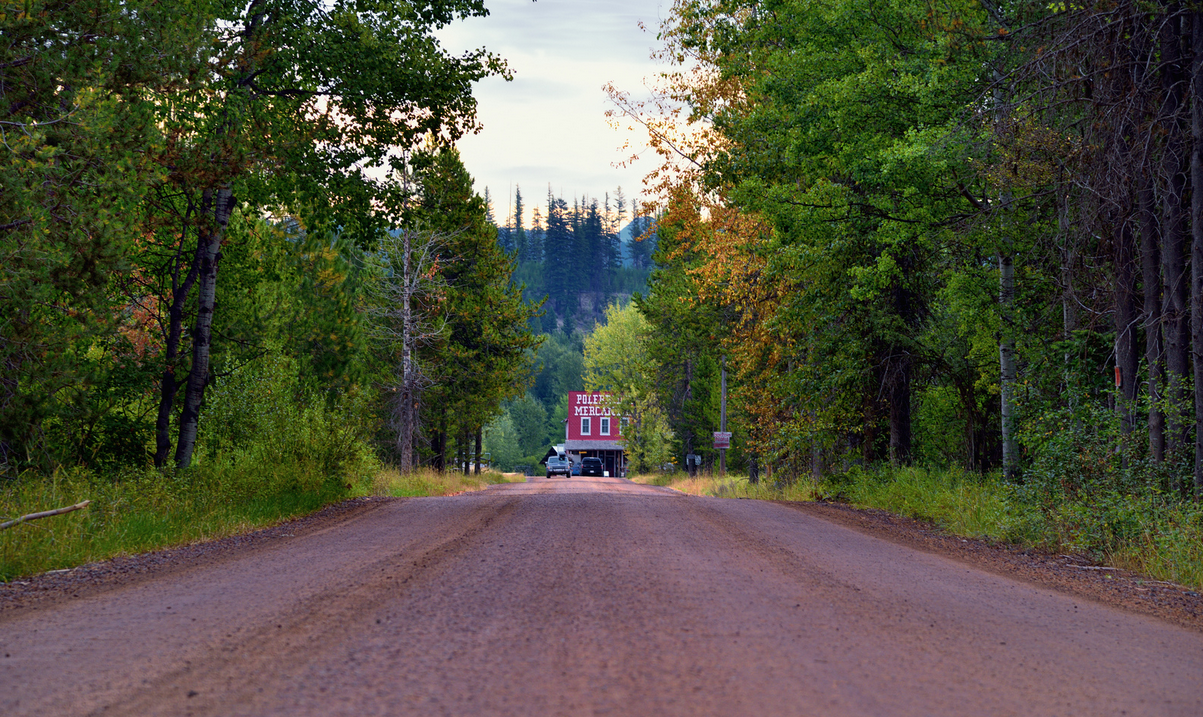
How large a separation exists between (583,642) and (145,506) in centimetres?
926

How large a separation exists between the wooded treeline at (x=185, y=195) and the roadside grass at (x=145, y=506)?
75 centimetres

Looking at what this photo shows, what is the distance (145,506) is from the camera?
12.4 metres

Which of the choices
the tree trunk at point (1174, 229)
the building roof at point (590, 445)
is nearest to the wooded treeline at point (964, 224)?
the tree trunk at point (1174, 229)

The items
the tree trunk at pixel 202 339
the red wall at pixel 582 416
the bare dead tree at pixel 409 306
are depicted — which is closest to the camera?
the tree trunk at pixel 202 339

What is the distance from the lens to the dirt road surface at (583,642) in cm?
429

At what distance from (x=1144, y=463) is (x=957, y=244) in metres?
7.28

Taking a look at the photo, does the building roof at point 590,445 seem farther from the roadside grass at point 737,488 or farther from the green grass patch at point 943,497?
the green grass patch at point 943,497

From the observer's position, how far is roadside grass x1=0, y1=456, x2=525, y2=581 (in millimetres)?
9464

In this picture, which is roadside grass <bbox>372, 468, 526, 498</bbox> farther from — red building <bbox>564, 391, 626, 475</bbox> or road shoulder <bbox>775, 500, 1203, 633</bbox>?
red building <bbox>564, 391, 626, 475</bbox>

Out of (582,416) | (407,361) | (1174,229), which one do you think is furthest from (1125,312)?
(582,416)

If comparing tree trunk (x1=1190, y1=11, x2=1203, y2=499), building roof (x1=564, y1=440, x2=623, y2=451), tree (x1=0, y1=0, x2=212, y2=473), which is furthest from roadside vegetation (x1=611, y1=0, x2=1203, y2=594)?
building roof (x1=564, y1=440, x2=623, y2=451)

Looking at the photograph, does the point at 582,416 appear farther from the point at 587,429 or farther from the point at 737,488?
the point at 737,488

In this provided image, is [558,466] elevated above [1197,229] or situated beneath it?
situated beneath

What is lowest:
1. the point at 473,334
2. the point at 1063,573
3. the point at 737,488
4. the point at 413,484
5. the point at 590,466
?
the point at 590,466
